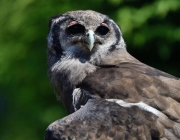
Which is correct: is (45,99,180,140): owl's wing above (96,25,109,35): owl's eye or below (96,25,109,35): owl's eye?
below

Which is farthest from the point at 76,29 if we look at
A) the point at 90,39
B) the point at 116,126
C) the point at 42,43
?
the point at 42,43

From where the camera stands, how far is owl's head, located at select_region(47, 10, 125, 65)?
659cm

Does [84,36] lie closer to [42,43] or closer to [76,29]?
[76,29]

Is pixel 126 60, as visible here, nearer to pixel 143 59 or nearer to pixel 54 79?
pixel 54 79

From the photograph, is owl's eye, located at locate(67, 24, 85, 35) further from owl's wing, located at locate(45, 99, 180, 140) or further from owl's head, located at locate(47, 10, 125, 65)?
owl's wing, located at locate(45, 99, 180, 140)

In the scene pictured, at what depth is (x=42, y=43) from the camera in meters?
10.7

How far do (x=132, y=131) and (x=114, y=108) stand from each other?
0.21m

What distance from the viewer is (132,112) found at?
18.6 feet

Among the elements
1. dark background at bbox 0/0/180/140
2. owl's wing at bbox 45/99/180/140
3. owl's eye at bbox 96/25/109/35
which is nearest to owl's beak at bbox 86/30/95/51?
owl's eye at bbox 96/25/109/35

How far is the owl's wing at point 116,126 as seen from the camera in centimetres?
559

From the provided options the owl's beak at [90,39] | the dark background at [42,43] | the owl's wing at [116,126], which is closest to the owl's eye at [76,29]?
the owl's beak at [90,39]

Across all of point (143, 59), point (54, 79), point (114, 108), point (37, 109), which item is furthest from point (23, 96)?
point (114, 108)

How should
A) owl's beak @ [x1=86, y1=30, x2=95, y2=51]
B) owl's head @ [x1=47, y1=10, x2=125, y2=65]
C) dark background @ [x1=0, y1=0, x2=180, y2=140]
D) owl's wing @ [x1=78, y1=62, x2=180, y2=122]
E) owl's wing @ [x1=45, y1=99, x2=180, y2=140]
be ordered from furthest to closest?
dark background @ [x1=0, y1=0, x2=180, y2=140] < owl's head @ [x1=47, y1=10, x2=125, y2=65] < owl's beak @ [x1=86, y1=30, x2=95, y2=51] < owl's wing @ [x1=78, y1=62, x2=180, y2=122] < owl's wing @ [x1=45, y1=99, x2=180, y2=140]

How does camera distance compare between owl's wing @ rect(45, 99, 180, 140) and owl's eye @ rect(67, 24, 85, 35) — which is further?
owl's eye @ rect(67, 24, 85, 35)
